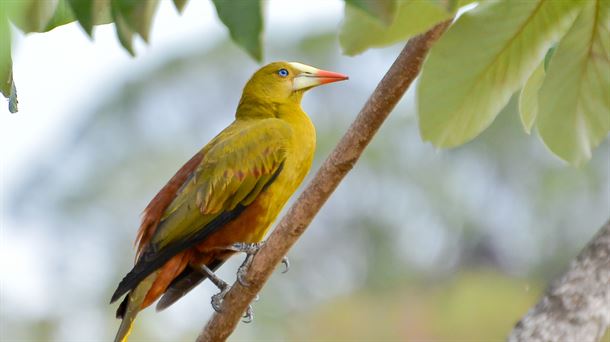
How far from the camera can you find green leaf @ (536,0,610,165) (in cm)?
150

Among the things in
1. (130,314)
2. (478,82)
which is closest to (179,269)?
(130,314)

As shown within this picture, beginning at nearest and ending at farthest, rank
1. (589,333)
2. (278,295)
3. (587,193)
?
(589,333)
(278,295)
(587,193)

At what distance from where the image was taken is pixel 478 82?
Answer: 155 cm

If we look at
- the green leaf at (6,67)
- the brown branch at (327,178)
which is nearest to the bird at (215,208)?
the brown branch at (327,178)

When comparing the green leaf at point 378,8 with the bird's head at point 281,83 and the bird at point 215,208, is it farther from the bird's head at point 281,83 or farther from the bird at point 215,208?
the bird's head at point 281,83

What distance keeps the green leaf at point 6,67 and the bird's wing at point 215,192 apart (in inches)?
71.3

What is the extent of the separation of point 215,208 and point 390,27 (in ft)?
7.16

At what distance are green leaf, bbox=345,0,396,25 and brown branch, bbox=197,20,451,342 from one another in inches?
31.0

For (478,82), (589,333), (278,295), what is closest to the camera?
(478,82)

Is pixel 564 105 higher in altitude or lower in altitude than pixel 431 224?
higher

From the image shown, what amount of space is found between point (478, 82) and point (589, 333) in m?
1.31

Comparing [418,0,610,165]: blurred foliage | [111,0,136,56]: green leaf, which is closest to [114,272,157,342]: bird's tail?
[418,0,610,165]: blurred foliage

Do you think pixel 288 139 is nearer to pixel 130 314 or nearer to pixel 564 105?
pixel 130 314

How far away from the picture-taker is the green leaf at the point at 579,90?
1500 mm
